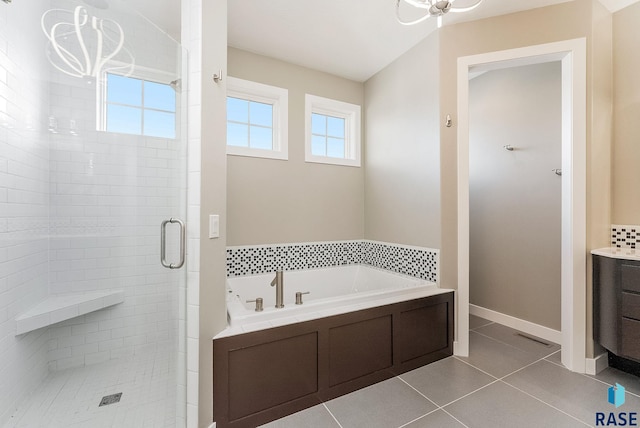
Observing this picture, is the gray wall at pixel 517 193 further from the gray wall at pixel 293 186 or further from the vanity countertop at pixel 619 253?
the gray wall at pixel 293 186

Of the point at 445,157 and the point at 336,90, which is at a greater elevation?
the point at 336,90

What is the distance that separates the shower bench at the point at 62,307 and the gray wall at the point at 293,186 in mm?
1084

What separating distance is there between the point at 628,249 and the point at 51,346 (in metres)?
3.81

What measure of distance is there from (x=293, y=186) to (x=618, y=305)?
2.72m

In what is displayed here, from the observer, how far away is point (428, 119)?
8.45 feet

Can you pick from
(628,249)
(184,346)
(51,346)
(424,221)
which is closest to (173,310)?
(184,346)

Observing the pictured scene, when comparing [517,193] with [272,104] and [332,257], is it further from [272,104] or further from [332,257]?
[272,104]

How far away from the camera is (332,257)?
10.5ft

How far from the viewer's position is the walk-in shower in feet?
4.55

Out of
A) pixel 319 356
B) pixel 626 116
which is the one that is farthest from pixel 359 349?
pixel 626 116

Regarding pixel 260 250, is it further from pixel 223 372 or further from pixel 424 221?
pixel 424 221

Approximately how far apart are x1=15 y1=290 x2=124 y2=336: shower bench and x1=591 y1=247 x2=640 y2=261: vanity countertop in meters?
3.31

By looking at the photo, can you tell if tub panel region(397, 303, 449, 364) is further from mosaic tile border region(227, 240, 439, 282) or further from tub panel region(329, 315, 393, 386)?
mosaic tile border region(227, 240, 439, 282)

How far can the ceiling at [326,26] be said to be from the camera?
A: 2152mm
